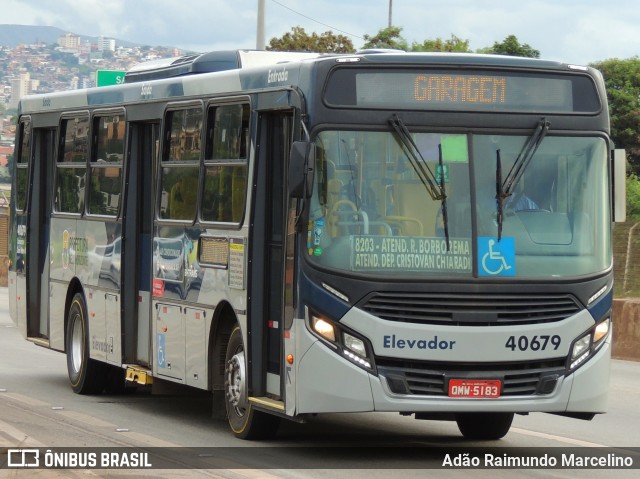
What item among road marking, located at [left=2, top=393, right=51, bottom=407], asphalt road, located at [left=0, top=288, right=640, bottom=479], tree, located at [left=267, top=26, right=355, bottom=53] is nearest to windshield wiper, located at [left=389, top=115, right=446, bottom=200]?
asphalt road, located at [left=0, top=288, right=640, bottom=479]

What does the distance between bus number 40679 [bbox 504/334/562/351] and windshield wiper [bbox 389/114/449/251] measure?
0.93 metres

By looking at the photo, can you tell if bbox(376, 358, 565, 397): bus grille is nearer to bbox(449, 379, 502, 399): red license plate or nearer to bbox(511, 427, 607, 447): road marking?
bbox(449, 379, 502, 399): red license plate

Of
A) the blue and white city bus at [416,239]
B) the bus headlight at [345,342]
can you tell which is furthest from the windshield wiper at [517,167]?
the bus headlight at [345,342]

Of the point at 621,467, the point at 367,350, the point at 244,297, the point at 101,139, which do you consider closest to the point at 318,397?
the point at 367,350

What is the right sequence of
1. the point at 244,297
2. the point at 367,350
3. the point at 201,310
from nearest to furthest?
the point at 367,350, the point at 244,297, the point at 201,310

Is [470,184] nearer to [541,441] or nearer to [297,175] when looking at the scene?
[297,175]

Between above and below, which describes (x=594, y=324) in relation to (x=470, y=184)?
below

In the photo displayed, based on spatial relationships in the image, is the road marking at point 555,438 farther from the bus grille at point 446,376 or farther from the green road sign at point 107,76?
the green road sign at point 107,76

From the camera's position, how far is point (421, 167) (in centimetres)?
1126

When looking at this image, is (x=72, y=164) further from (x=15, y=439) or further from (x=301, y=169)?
(x=301, y=169)

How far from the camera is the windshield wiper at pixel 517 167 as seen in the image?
1127cm

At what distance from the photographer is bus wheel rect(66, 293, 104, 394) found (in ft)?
54.2

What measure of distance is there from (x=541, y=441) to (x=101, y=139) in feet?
19.4

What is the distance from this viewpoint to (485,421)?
42.5ft
